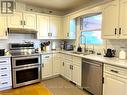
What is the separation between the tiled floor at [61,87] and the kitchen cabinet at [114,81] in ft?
2.58

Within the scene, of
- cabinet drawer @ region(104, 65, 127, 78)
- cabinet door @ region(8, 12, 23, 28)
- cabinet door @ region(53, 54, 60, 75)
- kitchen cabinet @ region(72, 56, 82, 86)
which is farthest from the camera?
cabinet door @ region(53, 54, 60, 75)

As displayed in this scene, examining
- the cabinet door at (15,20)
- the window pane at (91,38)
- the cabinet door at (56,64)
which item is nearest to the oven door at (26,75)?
the cabinet door at (56,64)

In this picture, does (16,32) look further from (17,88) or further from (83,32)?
(83,32)

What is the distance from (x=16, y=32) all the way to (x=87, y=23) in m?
2.32

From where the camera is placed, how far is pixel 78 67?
311 cm

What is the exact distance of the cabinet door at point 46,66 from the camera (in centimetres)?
369

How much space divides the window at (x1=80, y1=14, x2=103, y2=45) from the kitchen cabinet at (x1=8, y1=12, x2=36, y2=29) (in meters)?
1.68

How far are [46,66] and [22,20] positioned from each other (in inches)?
64.6

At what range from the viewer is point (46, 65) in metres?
3.74

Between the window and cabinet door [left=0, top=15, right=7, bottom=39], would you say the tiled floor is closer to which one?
the window

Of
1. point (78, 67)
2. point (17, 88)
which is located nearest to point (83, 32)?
point (78, 67)

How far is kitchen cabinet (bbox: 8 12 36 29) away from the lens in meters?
3.32

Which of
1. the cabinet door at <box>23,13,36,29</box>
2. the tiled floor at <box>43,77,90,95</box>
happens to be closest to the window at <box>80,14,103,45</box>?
the tiled floor at <box>43,77,90,95</box>

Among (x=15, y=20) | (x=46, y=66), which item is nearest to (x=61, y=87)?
(x=46, y=66)
